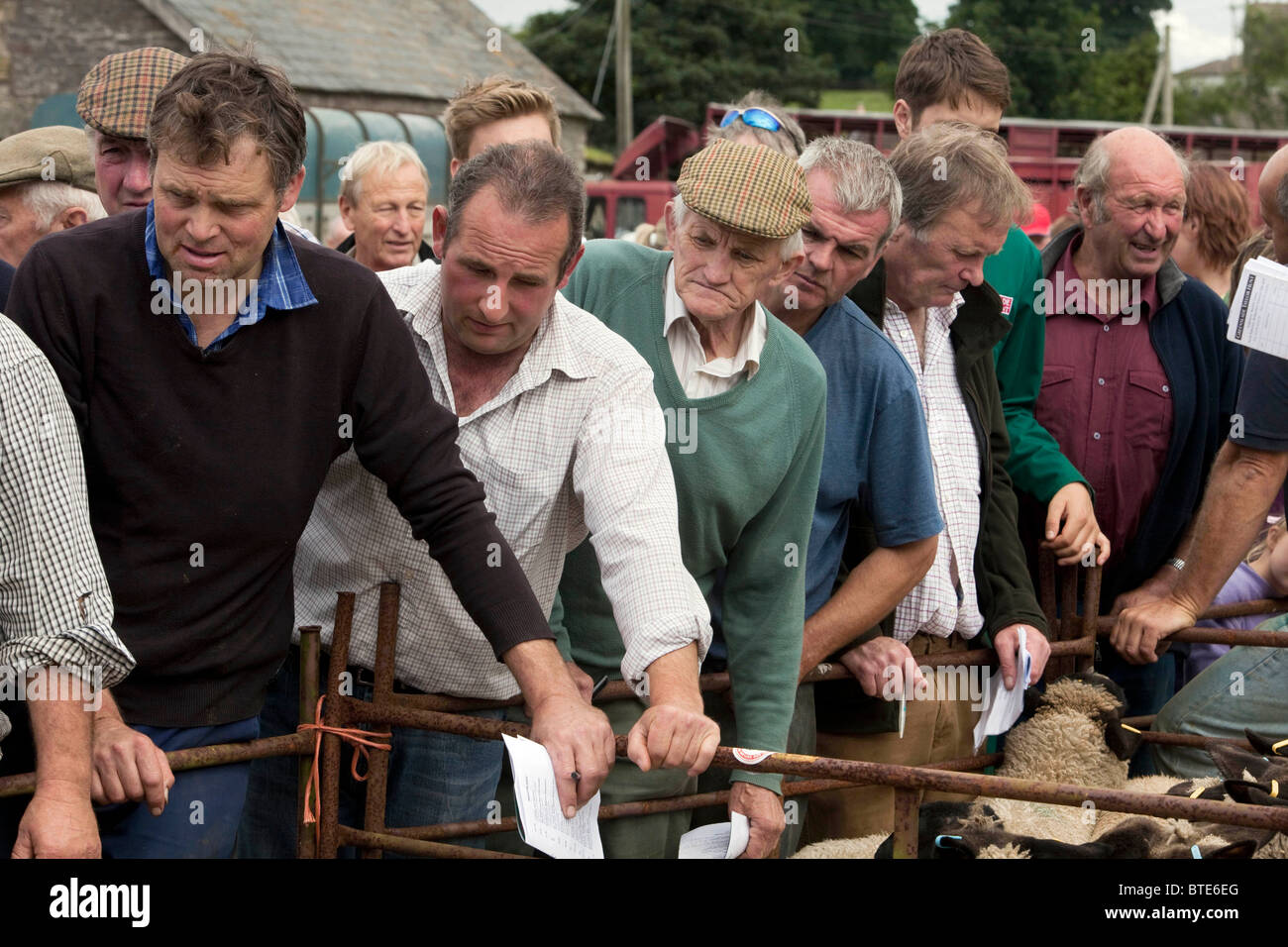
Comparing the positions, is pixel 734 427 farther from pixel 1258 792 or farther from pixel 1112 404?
pixel 1112 404

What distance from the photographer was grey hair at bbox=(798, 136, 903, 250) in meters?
3.56

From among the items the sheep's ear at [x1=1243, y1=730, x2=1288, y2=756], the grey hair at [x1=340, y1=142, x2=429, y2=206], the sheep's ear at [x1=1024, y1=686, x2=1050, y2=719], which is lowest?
the sheep's ear at [x1=1024, y1=686, x2=1050, y2=719]

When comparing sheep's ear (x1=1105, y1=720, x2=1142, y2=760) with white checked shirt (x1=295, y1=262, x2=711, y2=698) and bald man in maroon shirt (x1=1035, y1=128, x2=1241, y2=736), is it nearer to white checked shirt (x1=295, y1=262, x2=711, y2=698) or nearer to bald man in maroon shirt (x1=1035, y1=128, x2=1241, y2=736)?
bald man in maroon shirt (x1=1035, y1=128, x2=1241, y2=736)

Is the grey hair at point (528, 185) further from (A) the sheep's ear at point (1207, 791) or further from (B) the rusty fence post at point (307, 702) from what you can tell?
(A) the sheep's ear at point (1207, 791)

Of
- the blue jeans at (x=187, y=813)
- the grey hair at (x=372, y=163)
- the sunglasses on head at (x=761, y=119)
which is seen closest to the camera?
the blue jeans at (x=187, y=813)

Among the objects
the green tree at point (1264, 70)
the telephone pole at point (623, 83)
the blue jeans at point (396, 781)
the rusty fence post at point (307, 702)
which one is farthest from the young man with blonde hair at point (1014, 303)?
the green tree at point (1264, 70)

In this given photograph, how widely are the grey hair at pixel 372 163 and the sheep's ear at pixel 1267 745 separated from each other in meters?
3.31

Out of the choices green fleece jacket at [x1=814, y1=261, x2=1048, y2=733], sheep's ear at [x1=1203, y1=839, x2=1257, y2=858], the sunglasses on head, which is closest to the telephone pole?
the sunglasses on head

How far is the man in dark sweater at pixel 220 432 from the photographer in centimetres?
243

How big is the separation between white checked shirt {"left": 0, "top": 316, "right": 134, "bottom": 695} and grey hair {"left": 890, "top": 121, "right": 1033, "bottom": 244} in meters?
2.36

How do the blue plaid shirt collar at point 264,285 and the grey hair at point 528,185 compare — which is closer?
the blue plaid shirt collar at point 264,285

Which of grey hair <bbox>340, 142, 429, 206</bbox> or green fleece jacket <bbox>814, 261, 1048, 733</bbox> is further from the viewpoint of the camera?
grey hair <bbox>340, 142, 429, 206</bbox>

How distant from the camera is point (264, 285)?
2557mm

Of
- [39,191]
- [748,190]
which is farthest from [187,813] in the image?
[39,191]
